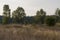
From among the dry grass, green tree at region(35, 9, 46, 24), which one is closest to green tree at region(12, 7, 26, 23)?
green tree at region(35, 9, 46, 24)

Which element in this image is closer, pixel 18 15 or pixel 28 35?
pixel 28 35

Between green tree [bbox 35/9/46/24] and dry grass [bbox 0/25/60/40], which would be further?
green tree [bbox 35/9/46/24]

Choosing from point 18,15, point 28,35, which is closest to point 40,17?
point 18,15

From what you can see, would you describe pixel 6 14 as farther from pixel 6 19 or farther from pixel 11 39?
pixel 11 39

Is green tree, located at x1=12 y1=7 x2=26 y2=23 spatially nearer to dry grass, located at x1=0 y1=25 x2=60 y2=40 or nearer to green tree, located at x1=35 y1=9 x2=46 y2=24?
green tree, located at x1=35 y1=9 x2=46 y2=24

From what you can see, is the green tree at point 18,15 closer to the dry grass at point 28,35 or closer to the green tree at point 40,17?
the green tree at point 40,17

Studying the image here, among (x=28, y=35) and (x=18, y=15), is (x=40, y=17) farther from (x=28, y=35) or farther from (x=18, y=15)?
(x=28, y=35)

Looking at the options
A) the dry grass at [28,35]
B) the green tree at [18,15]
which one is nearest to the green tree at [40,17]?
the green tree at [18,15]

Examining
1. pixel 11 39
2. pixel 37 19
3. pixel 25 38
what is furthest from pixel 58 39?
pixel 37 19

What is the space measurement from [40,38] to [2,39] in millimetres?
1254

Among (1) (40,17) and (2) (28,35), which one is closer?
(2) (28,35)

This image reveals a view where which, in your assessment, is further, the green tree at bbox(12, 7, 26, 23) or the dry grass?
the green tree at bbox(12, 7, 26, 23)

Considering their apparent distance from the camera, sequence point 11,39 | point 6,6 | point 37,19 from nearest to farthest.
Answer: point 11,39, point 6,6, point 37,19

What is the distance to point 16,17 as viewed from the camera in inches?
2842
